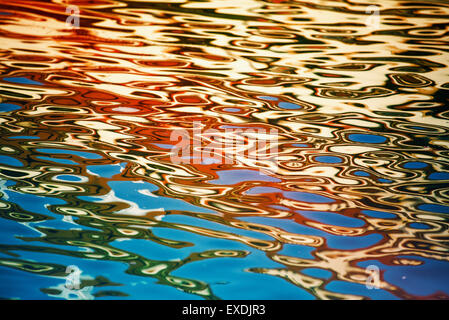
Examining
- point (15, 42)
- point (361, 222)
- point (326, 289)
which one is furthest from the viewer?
point (15, 42)

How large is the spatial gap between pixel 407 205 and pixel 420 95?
128 cm

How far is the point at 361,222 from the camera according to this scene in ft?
7.73

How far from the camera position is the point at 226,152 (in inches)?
115

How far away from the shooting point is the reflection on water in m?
2.04

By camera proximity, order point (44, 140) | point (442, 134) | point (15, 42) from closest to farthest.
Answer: point (44, 140), point (442, 134), point (15, 42)

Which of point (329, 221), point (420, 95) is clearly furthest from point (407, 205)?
point (420, 95)

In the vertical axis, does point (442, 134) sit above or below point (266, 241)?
above

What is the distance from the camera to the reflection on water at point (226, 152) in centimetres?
204

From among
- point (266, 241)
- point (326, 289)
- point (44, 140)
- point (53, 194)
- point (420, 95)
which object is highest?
point (420, 95)

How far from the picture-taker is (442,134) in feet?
10.2

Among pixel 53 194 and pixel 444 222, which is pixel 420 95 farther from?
pixel 53 194

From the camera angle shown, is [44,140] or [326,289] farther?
[44,140]

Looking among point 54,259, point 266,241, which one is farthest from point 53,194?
point 266,241

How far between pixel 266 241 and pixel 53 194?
1.23 m
